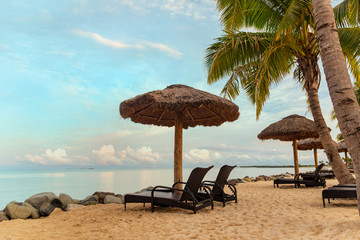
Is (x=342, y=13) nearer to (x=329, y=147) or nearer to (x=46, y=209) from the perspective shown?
(x=329, y=147)

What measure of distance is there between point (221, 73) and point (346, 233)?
24.3ft

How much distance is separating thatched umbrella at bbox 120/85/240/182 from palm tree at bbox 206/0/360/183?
50.7 inches

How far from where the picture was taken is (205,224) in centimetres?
381

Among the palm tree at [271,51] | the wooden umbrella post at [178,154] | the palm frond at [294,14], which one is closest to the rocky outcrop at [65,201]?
the wooden umbrella post at [178,154]

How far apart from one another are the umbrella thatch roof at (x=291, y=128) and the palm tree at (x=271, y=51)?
1746 millimetres

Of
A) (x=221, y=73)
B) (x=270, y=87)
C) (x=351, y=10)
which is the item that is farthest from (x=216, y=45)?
(x=351, y=10)

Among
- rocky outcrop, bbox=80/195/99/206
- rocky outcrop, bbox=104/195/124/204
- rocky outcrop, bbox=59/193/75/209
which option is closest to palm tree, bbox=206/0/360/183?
rocky outcrop, bbox=104/195/124/204

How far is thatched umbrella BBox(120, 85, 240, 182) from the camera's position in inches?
215

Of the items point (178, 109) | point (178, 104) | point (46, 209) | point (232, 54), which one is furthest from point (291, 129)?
point (46, 209)

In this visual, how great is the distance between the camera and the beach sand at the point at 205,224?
10.8ft

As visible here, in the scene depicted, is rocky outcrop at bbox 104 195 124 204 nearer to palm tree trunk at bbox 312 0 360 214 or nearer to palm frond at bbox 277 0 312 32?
palm tree trunk at bbox 312 0 360 214

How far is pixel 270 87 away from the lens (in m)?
9.38

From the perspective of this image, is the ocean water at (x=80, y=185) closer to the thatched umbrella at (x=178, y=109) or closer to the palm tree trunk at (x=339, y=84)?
the thatched umbrella at (x=178, y=109)

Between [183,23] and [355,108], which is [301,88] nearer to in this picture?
[183,23]
